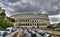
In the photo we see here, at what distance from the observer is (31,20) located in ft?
15.4

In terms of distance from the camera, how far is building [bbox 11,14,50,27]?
4641mm

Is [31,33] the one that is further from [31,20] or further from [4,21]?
[4,21]

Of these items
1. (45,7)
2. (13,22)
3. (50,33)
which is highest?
(45,7)

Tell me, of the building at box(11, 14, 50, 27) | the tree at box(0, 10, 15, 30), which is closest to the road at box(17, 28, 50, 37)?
the building at box(11, 14, 50, 27)

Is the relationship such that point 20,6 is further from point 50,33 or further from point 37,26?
point 50,33

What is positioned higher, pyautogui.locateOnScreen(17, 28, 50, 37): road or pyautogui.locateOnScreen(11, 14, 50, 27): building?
pyautogui.locateOnScreen(11, 14, 50, 27): building

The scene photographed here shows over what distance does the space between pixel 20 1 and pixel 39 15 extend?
61 cm

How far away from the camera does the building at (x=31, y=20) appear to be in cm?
464

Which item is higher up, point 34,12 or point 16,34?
point 34,12

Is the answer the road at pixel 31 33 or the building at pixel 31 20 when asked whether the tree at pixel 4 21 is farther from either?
the road at pixel 31 33

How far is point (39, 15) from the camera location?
4.66 metres

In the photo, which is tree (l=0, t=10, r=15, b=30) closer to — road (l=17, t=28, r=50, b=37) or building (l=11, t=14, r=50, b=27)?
building (l=11, t=14, r=50, b=27)

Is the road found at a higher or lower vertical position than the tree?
lower

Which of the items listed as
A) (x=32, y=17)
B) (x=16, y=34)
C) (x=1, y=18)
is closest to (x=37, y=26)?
(x=32, y=17)
